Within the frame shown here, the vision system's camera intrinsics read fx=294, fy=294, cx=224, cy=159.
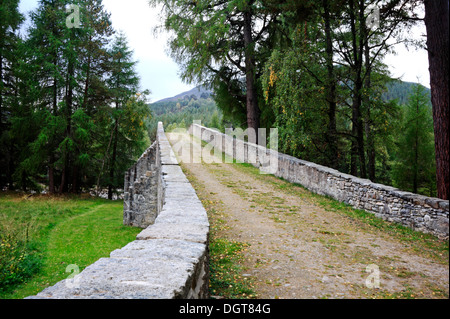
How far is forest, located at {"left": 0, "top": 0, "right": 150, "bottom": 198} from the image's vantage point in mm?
20781

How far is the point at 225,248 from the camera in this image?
459cm

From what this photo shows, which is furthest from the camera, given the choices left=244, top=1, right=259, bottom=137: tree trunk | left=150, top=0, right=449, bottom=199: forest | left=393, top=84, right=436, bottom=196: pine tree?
left=244, top=1, right=259, bottom=137: tree trunk

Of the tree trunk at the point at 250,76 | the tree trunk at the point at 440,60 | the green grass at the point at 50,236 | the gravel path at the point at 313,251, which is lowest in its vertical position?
the green grass at the point at 50,236

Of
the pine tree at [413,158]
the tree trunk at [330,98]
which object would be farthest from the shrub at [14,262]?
the pine tree at [413,158]

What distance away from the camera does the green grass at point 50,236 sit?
8.03 meters

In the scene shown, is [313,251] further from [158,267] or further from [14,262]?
[14,262]

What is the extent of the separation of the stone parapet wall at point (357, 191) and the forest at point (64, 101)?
13.0 metres

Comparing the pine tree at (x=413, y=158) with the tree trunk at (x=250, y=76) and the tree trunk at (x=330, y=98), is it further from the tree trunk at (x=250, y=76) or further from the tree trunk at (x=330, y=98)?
the tree trunk at (x=250, y=76)

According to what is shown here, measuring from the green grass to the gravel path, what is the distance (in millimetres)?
4912

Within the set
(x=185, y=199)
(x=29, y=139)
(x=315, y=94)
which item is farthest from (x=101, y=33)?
→ (x=185, y=199)

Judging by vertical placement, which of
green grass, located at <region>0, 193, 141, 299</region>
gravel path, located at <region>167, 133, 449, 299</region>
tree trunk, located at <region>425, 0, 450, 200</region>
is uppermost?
tree trunk, located at <region>425, 0, 450, 200</region>

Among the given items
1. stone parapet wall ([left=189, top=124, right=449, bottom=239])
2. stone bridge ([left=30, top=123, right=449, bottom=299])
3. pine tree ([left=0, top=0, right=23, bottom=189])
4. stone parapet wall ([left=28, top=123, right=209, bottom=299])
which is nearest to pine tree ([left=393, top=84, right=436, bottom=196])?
stone parapet wall ([left=189, top=124, right=449, bottom=239])

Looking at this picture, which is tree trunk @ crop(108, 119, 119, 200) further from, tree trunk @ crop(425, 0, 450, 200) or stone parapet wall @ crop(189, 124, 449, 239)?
tree trunk @ crop(425, 0, 450, 200)

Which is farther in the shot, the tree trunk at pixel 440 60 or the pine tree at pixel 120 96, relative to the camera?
the pine tree at pixel 120 96
